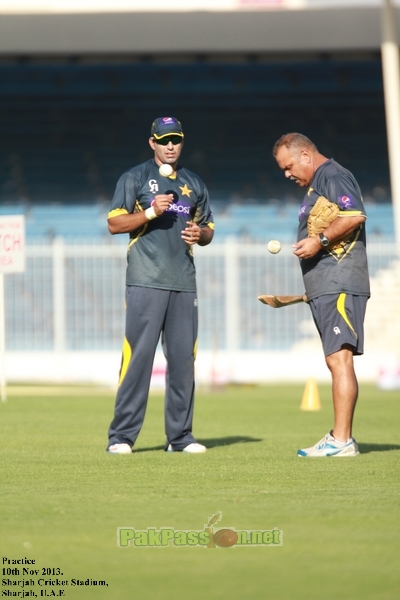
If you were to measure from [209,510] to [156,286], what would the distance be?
2547 mm

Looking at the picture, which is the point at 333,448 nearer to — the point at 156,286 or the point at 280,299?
the point at 280,299

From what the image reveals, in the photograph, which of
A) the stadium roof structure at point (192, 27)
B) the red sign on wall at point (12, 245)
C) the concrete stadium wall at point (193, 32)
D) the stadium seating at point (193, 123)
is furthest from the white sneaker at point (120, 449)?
the stadium seating at point (193, 123)

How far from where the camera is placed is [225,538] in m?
4.10

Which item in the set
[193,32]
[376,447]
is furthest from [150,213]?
[193,32]

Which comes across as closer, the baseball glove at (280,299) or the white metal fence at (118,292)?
the baseball glove at (280,299)

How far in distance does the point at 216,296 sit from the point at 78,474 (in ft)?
42.0

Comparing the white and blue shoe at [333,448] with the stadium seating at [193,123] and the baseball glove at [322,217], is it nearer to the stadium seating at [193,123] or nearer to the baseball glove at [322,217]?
the baseball glove at [322,217]

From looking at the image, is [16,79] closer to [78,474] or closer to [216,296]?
[216,296]

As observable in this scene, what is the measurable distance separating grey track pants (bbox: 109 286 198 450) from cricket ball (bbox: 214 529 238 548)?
2.97 metres

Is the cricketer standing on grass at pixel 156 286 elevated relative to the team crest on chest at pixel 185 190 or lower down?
lower down

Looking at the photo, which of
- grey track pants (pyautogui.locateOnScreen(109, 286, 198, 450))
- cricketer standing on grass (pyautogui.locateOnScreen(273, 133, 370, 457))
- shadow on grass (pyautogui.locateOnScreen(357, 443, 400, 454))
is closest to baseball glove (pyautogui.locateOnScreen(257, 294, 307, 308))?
cricketer standing on grass (pyautogui.locateOnScreen(273, 133, 370, 457))

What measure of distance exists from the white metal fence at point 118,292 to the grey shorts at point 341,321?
11.9m

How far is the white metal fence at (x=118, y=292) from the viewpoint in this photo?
18734mm

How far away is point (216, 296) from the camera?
18781 millimetres
